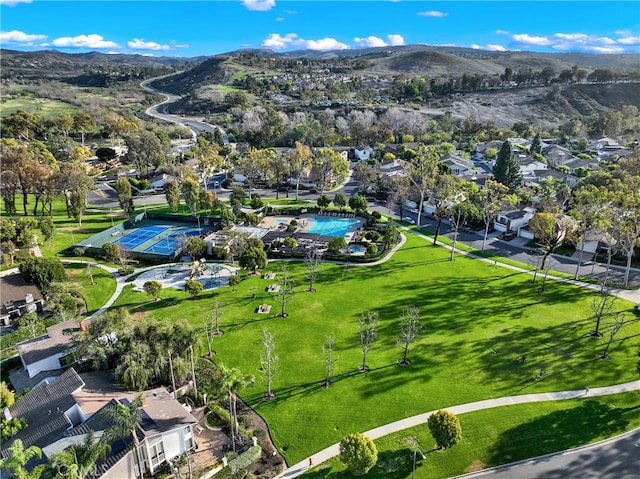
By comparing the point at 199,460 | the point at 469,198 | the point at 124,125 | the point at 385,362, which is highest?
the point at 124,125

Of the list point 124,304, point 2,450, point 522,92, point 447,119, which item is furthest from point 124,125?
point 522,92

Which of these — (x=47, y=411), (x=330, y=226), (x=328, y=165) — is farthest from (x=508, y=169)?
(x=47, y=411)

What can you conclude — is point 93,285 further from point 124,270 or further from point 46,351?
point 46,351

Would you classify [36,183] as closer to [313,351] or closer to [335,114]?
[313,351]

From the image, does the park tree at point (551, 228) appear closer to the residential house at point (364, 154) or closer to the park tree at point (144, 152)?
the residential house at point (364, 154)

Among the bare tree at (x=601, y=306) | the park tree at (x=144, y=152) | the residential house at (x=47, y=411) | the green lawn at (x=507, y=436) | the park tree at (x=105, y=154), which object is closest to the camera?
the green lawn at (x=507, y=436)

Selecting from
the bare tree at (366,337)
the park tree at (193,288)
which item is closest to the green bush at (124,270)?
the park tree at (193,288)

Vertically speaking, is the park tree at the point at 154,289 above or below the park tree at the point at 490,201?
below
